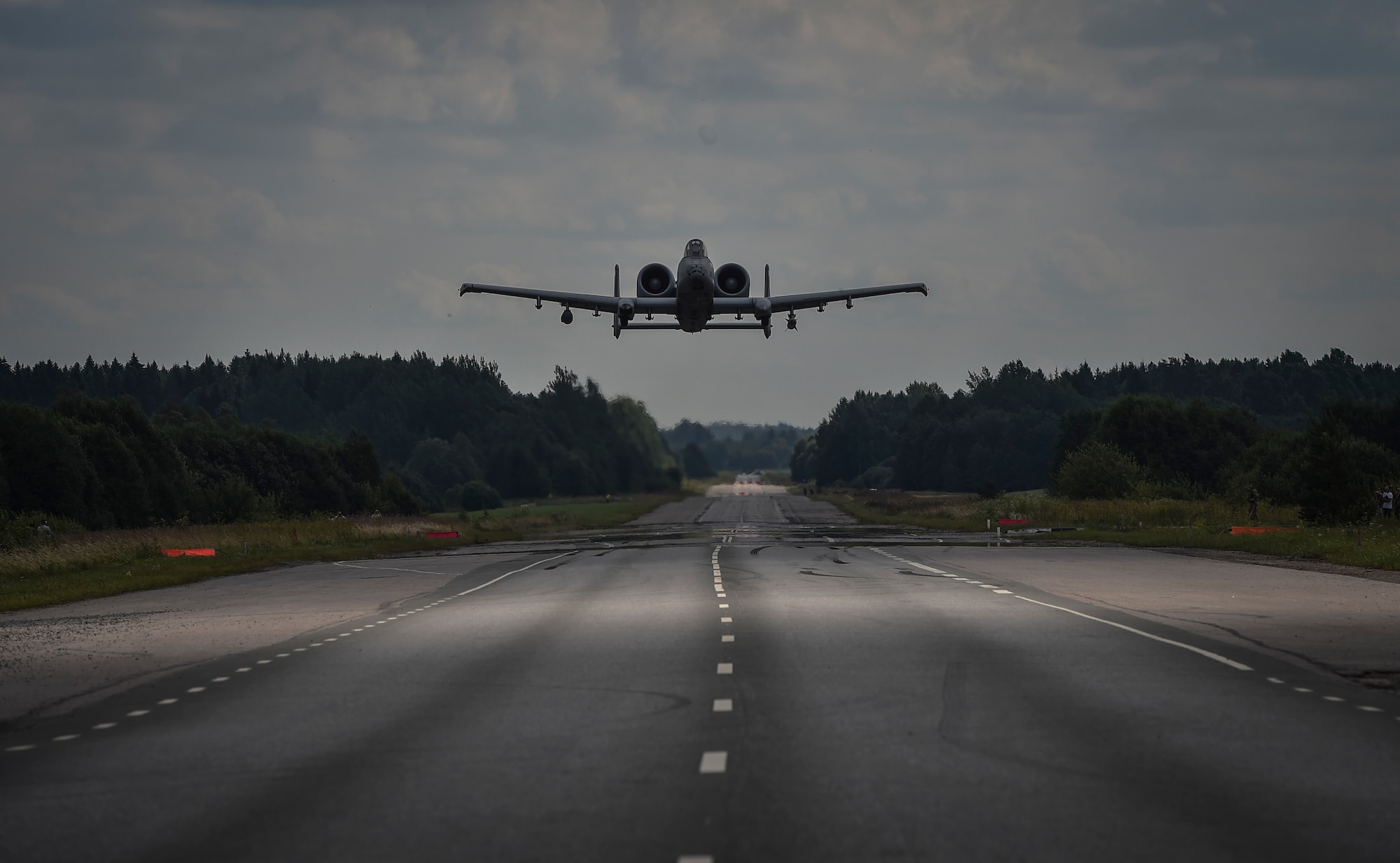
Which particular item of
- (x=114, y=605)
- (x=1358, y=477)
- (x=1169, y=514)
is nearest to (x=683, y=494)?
(x=1169, y=514)

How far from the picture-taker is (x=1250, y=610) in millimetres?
21953

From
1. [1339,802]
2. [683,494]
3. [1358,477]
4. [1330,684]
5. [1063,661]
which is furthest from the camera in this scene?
[683,494]

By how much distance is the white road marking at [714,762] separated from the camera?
372 inches

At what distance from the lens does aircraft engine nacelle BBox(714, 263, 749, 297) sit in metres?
50.5

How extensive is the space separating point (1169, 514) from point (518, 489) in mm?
102580

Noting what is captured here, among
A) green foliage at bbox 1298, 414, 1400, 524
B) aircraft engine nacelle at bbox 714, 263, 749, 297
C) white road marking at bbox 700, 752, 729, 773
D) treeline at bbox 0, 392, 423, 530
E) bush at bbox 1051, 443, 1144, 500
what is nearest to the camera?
white road marking at bbox 700, 752, 729, 773

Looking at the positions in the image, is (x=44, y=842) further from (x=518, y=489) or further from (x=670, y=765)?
(x=518, y=489)

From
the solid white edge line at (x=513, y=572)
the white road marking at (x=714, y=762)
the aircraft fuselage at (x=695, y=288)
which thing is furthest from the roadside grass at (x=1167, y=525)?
the white road marking at (x=714, y=762)

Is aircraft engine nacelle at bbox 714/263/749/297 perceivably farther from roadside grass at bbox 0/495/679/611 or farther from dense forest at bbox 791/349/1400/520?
dense forest at bbox 791/349/1400/520

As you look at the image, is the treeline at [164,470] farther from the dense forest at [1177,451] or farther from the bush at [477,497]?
the dense forest at [1177,451]

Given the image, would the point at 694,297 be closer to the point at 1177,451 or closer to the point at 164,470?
the point at 164,470

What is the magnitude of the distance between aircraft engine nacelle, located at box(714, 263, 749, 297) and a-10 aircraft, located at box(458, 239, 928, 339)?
0.09ft

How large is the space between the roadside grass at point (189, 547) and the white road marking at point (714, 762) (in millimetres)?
22065

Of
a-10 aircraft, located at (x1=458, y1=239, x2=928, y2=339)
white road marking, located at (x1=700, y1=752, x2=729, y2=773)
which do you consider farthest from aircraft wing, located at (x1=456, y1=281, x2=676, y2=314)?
white road marking, located at (x1=700, y1=752, x2=729, y2=773)
